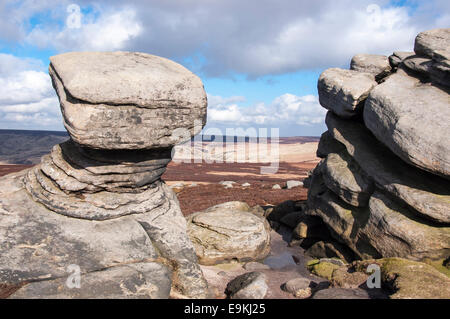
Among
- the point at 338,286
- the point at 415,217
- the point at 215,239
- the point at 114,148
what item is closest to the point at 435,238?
the point at 415,217

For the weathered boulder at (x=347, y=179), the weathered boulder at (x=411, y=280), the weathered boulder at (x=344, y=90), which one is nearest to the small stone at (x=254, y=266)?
the weathered boulder at (x=411, y=280)

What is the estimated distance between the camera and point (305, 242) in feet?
50.6

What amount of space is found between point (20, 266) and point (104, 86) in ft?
17.6

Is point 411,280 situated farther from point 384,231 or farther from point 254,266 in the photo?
point 254,266

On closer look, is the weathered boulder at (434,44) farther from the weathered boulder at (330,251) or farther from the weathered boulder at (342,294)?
the weathered boulder at (342,294)

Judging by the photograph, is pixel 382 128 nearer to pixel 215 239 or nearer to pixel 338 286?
pixel 338 286

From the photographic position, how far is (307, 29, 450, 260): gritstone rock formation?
1066 cm

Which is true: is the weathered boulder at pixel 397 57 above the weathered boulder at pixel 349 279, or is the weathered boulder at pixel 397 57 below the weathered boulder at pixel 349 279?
above

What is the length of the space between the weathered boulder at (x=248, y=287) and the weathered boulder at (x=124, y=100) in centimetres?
500

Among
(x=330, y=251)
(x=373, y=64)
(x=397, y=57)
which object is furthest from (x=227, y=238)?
(x=397, y=57)

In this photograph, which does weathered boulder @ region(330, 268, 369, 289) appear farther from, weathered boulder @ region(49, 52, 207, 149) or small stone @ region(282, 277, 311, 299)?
weathered boulder @ region(49, 52, 207, 149)

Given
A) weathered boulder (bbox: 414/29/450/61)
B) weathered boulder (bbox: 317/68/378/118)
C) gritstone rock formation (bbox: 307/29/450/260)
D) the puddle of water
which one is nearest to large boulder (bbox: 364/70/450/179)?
gritstone rock formation (bbox: 307/29/450/260)

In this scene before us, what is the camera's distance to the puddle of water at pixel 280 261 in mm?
13320

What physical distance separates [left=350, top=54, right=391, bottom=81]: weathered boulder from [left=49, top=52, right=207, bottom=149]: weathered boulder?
8.88 meters
